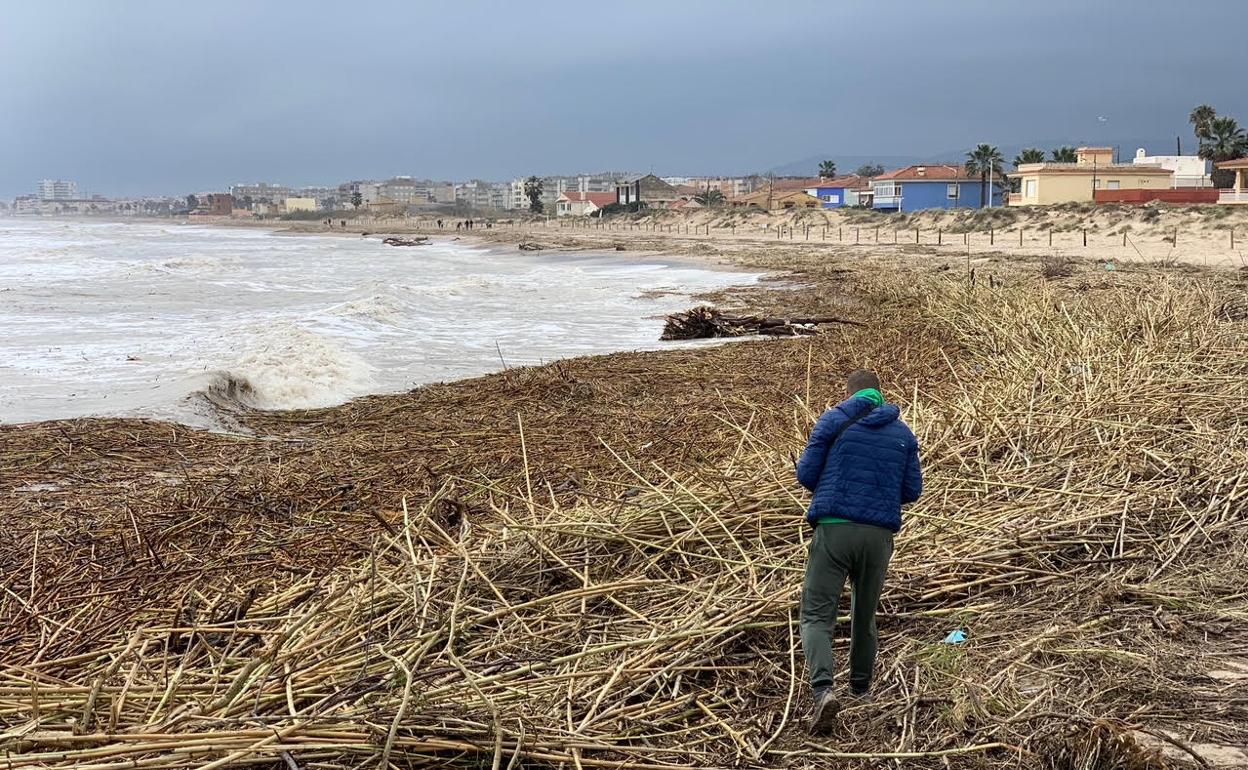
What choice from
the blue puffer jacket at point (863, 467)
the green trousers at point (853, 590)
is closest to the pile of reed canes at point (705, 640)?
the green trousers at point (853, 590)

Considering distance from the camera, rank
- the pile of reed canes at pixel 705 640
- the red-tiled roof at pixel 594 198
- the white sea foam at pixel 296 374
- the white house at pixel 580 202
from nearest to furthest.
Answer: the pile of reed canes at pixel 705 640 < the white sea foam at pixel 296 374 < the red-tiled roof at pixel 594 198 < the white house at pixel 580 202

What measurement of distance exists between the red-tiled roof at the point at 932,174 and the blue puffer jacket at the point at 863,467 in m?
85.6

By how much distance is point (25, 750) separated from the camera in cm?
291

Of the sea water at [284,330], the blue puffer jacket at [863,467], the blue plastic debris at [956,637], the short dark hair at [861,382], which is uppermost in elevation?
the short dark hair at [861,382]

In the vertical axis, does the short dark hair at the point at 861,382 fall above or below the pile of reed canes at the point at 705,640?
above

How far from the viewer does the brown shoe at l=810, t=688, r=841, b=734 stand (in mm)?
3303

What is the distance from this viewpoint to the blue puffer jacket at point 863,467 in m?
3.45

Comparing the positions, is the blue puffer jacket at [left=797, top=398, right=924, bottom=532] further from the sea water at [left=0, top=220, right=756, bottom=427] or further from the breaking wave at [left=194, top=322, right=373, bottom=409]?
the breaking wave at [left=194, top=322, right=373, bottom=409]

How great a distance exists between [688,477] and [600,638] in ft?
7.24

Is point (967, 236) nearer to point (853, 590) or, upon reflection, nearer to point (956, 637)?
point (956, 637)

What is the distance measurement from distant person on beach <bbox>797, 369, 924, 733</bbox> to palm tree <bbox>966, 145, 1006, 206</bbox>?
261 ft

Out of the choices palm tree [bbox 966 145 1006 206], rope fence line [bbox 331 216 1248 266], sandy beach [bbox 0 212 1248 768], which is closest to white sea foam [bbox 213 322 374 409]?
sandy beach [bbox 0 212 1248 768]

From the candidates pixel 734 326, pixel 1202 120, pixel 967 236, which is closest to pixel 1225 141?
pixel 1202 120

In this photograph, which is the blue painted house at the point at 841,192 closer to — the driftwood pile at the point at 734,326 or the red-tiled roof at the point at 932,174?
the red-tiled roof at the point at 932,174
